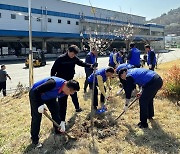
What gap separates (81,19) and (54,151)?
133 ft

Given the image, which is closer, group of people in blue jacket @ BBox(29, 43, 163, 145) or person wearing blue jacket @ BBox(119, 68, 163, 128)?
group of people in blue jacket @ BBox(29, 43, 163, 145)

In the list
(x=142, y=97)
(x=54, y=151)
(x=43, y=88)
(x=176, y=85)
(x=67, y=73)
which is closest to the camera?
(x=43, y=88)

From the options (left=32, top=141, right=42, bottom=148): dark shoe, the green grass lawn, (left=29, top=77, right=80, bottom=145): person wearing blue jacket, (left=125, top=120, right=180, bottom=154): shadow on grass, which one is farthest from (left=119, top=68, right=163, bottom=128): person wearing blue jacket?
(left=32, top=141, right=42, bottom=148): dark shoe

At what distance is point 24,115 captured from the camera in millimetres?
6742

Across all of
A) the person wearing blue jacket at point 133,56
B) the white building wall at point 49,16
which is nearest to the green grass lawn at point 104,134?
the person wearing blue jacket at point 133,56

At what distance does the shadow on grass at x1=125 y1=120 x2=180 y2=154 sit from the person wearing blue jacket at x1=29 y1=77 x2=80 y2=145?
1.45 m

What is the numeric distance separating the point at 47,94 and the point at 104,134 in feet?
4.91

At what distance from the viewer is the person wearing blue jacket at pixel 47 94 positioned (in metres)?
4.22

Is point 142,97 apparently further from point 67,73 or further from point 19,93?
point 19,93

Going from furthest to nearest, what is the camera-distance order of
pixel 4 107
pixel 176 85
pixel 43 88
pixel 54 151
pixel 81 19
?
pixel 81 19 < pixel 4 107 < pixel 176 85 < pixel 54 151 < pixel 43 88

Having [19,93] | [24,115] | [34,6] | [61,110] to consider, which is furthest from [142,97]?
[34,6]

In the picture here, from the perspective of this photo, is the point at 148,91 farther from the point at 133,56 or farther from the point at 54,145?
the point at 133,56

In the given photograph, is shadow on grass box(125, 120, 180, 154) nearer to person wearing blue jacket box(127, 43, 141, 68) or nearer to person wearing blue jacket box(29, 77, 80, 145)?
person wearing blue jacket box(29, 77, 80, 145)

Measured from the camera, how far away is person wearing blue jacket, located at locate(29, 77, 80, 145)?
422 cm
